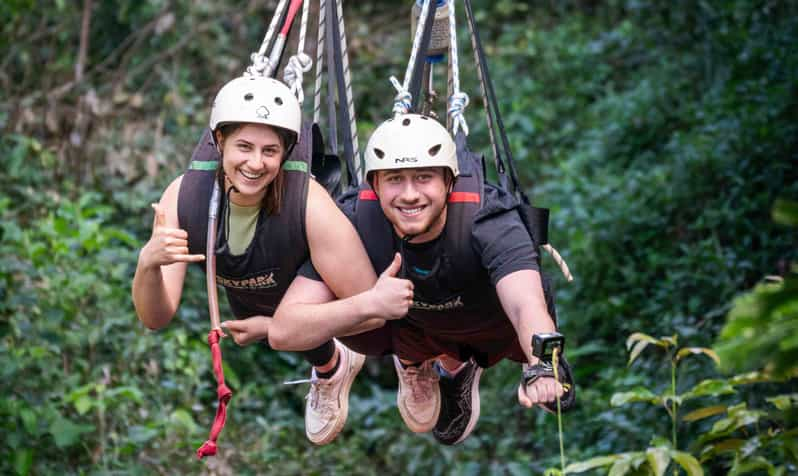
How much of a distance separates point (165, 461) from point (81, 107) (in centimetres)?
354

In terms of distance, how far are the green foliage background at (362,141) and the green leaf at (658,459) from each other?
344cm

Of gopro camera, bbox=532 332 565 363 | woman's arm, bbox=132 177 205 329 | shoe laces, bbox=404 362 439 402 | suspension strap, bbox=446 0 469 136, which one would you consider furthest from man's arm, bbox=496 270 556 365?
shoe laces, bbox=404 362 439 402

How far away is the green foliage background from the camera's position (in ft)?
26.7

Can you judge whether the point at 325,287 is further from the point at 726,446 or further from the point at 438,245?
the point at 726,446

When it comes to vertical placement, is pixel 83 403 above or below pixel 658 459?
below

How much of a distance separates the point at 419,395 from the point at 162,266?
1676 millimetres

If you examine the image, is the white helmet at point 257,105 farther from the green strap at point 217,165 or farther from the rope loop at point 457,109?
the rope loop at point 457,109

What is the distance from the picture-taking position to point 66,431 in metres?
7.64

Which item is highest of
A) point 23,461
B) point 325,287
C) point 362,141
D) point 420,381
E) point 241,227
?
point 362,141

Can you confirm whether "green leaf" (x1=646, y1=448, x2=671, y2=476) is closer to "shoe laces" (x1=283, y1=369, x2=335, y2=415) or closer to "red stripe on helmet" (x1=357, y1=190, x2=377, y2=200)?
"red stripe on helmet" (x1=357, y1=190, x2=377, y2=200)

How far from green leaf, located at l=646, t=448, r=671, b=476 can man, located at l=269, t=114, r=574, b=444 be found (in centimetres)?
45

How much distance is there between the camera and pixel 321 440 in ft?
19.0

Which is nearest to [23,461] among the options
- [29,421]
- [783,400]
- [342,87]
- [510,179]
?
[29,421]

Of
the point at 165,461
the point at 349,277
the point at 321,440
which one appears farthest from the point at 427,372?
the point at 165,461
